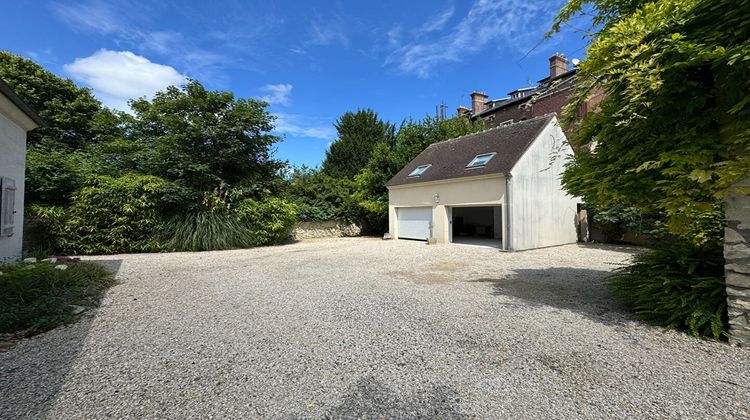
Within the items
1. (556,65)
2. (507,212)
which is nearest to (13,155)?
(507,212)

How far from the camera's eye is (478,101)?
89.2 ft

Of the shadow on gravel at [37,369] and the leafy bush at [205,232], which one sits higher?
the leafy bush at [205,232]

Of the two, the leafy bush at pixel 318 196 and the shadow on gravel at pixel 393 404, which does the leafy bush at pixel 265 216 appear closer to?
the leafy bush at pixel 318 196

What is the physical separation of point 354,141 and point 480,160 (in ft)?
46.4

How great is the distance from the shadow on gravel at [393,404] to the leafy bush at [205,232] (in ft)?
35.3

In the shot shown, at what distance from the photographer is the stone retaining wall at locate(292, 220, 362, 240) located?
16756 millimetres

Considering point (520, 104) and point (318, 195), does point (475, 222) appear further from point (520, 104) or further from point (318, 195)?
point (318, 195)

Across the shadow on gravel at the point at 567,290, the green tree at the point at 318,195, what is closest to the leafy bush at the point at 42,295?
the shadow on gravel at the point at 567,290

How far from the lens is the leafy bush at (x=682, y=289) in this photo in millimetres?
3254

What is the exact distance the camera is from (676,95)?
3.15 m

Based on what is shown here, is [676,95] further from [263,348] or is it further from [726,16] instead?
[263,348]

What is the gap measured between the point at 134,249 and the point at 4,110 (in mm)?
5555

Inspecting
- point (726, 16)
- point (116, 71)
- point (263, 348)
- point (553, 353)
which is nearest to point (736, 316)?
point (553, 353)

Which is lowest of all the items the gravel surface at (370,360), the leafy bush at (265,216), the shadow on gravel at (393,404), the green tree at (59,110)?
the shadow on gravel at (393,404)
